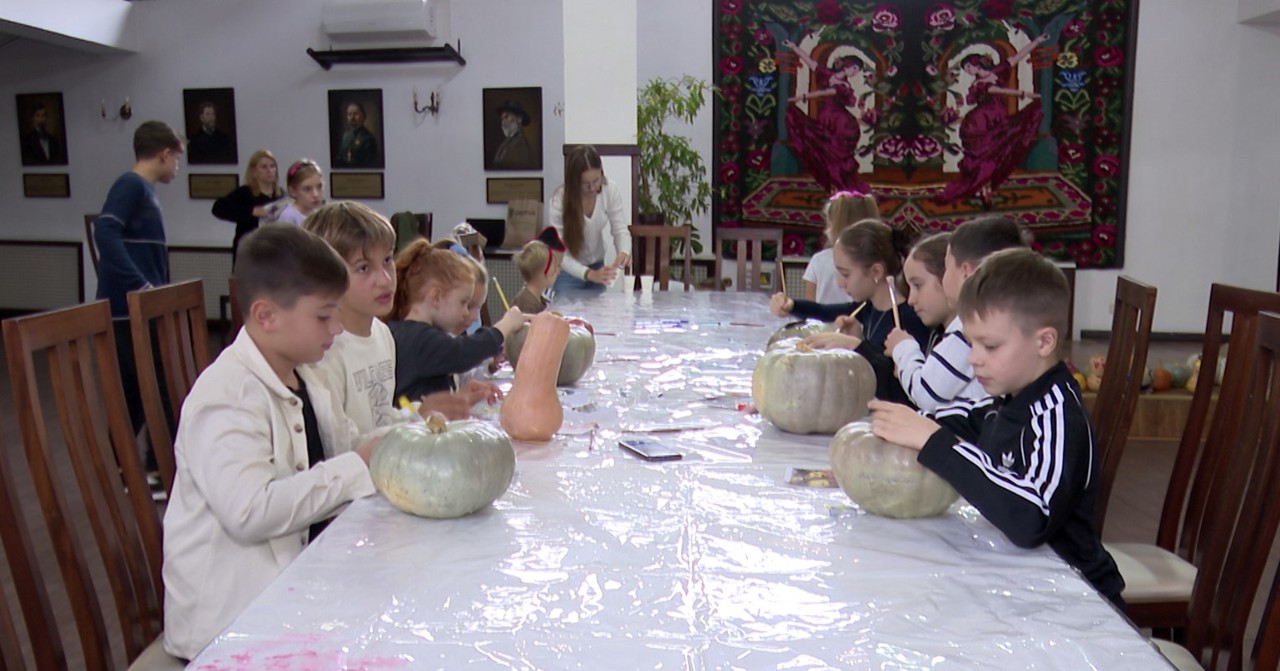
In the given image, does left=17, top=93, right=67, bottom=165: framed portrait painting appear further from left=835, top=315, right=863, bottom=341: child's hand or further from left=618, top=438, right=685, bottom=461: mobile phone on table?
left=618, top=438, right=685, bottom=461: mobile phone on table

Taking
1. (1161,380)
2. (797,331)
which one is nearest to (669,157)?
(1161,380)

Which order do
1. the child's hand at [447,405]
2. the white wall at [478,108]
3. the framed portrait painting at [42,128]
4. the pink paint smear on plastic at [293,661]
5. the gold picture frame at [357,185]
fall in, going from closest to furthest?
the pink paint smear on plastic at [293,661]
the child's hand at [447,405]
the white wall at [478,108]
the gold picture frame at [357,185]
the framed portrait painting at [42,128]

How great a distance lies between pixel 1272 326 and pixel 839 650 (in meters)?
0.94

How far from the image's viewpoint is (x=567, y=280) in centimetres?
424

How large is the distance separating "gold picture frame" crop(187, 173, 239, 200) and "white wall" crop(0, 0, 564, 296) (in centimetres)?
6

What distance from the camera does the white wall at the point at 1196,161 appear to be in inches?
251

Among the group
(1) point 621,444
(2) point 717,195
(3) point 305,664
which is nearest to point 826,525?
(1) point 621,444

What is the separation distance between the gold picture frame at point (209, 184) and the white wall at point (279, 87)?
57 millimetres

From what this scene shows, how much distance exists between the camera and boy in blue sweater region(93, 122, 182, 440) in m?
3.46

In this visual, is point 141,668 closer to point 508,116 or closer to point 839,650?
point 839,650

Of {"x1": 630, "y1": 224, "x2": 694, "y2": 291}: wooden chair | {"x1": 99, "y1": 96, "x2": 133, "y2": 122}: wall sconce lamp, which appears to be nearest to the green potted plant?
{"x1": 630, "y1": 224, "x2": 694, "y2": 291}: wooden chair

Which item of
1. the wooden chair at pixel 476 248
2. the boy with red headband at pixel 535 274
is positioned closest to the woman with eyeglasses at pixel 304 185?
the wooden chair at pixel 476 248

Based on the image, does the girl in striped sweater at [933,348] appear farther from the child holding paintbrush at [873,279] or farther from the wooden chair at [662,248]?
the wooden chair at [662,248]

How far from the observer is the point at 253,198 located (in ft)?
16.5
